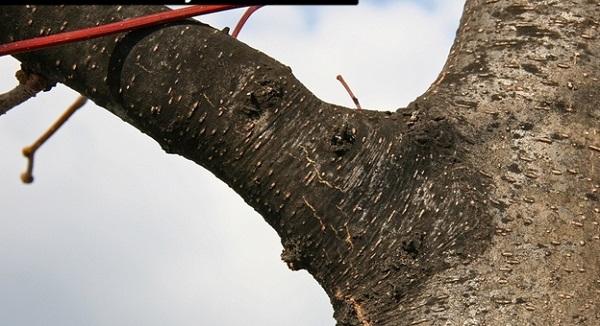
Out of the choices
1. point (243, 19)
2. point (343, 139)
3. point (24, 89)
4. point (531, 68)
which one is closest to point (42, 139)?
point (24, 89)

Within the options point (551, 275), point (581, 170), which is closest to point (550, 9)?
point (581, 170)

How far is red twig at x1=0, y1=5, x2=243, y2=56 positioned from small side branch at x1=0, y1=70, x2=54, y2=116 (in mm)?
95

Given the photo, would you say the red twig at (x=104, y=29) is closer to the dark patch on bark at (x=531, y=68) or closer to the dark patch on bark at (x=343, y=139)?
the dark patch on bark at (x=343, y=139)

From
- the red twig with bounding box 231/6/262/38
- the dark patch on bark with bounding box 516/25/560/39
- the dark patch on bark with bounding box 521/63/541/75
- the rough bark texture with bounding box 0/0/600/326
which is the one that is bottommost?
the rough bark texture with bounding box 0/0/600/326

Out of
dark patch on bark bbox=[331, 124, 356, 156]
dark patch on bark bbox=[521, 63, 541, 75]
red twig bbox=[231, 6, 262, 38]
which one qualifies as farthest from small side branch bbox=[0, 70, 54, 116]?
dark patch on bark bbox=[521, 63, 541, 75]

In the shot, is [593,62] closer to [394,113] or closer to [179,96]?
[394,113]

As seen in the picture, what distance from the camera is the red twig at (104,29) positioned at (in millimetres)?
1234

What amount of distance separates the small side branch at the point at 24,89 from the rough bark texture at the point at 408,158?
8cm

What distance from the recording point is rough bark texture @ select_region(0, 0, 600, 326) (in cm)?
113

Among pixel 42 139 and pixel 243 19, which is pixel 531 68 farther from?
pixel 42 139

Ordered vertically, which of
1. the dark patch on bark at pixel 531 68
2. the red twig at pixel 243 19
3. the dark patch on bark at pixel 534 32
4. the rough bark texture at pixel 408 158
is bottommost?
the rough bark texture at pixel 408 158

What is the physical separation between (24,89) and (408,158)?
520mm

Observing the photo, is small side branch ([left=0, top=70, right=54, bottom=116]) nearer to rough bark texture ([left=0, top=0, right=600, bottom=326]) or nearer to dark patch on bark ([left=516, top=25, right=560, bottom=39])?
rough bark texture ([left=0, top=0, right=600, bottom=326])

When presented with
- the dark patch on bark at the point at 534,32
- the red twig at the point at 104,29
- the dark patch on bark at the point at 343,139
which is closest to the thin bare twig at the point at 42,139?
the red twig at the point at 104,29
